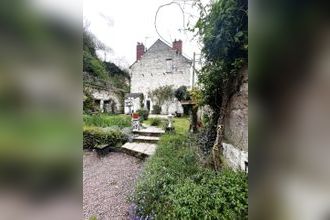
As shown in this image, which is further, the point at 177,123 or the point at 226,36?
the point at 177,123

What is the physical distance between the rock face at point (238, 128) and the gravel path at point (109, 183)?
1515 mm

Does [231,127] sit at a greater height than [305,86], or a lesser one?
lesser

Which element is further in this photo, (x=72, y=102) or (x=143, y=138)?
(x=143, y=138)

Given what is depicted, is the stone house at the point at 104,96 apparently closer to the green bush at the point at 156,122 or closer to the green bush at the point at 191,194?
the green bush at the point at 156,122

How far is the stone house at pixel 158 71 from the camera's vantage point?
26.9 ft

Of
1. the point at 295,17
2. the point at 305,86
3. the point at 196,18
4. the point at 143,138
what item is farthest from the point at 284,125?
the point at 143,138

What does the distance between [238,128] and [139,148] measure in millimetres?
3085

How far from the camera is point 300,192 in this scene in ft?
2.00

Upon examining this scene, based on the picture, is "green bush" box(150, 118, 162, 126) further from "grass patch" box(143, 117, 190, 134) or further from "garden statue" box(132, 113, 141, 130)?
"garden statue" box(132, 113, 141, 130)

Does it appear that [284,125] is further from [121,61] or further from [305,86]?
[121,61]

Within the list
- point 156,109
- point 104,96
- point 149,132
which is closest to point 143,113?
point 156,109

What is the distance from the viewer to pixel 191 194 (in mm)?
1982

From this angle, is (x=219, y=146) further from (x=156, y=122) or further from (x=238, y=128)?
(x=156, y=122)

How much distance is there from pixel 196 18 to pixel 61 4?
7.91ft
